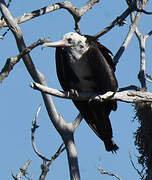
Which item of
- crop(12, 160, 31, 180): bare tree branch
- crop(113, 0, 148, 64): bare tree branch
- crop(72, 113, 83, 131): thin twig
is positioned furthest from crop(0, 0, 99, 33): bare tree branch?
crop(12, 160, 31, 180): bare tree branch

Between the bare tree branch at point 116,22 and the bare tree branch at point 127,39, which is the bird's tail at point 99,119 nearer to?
the bare tree branch at point 127,39

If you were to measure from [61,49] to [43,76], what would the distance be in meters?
0.58

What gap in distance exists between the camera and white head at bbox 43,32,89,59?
4.92m

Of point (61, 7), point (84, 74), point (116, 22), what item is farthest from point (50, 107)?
point (116, 22)

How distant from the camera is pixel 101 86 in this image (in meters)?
4.86

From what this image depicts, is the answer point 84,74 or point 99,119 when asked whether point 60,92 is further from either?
point 99,119

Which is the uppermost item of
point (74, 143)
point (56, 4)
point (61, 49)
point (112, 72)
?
point (56, 4)

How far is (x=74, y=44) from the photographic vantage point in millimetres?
4977

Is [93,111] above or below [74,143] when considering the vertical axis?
above

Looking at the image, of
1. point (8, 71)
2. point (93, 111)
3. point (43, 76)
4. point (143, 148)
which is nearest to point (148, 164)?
point (143, 148)

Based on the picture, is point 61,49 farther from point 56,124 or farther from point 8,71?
point 8,71

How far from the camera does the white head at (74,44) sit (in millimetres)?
4922

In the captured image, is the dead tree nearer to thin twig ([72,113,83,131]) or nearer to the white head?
thin twig ([72,113,83,131])

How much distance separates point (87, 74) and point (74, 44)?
1.03ft
